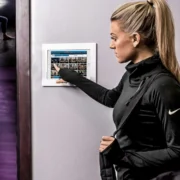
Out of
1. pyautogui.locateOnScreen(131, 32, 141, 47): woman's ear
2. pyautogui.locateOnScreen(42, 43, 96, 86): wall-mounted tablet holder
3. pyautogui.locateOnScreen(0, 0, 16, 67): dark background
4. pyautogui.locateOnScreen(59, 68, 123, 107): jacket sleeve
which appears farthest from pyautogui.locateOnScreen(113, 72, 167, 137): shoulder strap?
pyautogui.locateOnScreen(0, 0, 16, 67): dark background

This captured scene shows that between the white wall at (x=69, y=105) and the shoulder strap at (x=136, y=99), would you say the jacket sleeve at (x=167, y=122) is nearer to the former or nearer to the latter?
the shoulder strap at (x=136, y=99)

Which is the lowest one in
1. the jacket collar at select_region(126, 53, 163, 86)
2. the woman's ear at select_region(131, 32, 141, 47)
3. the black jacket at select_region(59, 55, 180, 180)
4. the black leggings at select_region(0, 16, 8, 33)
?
the black jacket at select_region(59, 55, 180, 180)

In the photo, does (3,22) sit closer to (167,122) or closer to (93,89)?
(93,89)

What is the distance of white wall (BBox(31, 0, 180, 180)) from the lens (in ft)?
4.84

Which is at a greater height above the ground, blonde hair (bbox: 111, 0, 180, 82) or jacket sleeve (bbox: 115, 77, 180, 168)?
blonde hair (bbox: 111, 0, 180, 82)

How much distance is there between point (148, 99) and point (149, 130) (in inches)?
4.5

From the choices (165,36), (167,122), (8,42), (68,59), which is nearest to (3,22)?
(8,42)

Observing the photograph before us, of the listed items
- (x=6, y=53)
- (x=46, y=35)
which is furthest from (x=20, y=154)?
(x=46, y=35)

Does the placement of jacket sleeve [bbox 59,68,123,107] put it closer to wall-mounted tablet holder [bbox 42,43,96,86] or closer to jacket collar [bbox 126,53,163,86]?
wall-mounted tablet holder [bbox 42,43,96,86]

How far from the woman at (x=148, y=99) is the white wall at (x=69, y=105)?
35 cm

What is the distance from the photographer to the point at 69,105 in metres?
1.51

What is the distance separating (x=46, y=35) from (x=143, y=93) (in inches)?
27.1

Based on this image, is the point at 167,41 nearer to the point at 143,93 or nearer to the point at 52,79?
the point at 143,93

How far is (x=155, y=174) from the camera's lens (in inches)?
42.1
